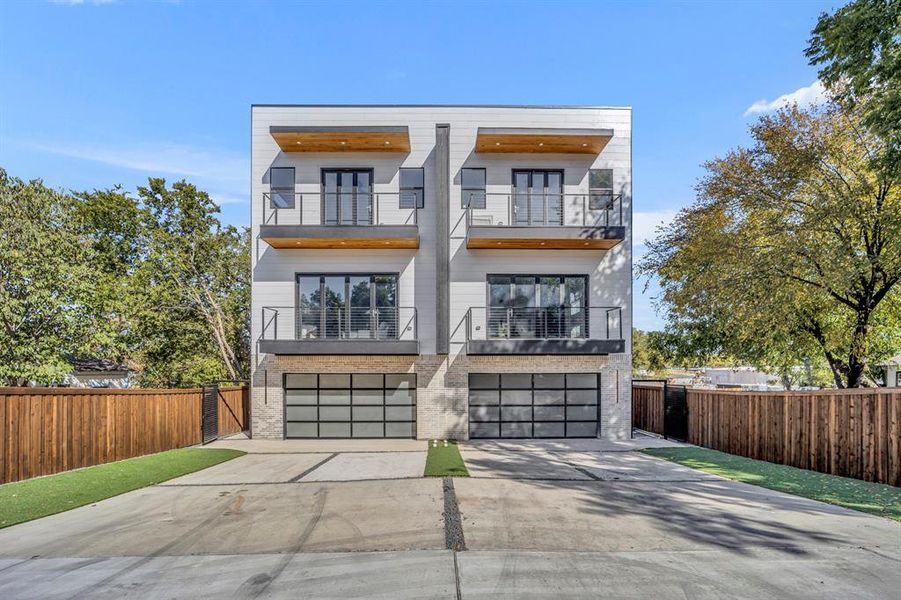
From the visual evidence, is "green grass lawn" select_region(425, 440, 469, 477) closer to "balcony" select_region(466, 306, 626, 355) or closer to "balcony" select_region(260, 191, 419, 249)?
"balcony" select_region(466, 306, 626, 355)

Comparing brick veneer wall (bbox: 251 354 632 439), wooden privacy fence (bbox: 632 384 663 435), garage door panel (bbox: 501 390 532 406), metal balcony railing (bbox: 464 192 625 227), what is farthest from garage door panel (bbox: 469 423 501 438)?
metal balcony railing (bbox: 464 192 625 227)

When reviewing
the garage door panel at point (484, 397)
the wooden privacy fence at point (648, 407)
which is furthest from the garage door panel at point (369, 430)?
the wooden privacy fence at point (648, 407)

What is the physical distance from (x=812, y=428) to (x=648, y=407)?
6594 mm

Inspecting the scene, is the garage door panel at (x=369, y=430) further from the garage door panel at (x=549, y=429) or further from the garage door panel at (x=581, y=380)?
the garage door panel at (x=581, y=380)

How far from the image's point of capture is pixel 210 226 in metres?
21.6

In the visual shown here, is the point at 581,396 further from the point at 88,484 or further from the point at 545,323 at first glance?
the point at 88,484

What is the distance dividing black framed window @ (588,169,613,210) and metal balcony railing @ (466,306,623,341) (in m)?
3.31

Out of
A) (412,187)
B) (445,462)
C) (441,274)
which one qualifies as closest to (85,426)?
(445,462)

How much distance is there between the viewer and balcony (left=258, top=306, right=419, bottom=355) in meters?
14.2

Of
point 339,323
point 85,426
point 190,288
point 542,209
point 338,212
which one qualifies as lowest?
point 85,426

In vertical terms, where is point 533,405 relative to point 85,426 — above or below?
below

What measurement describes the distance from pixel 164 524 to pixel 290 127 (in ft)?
37.7

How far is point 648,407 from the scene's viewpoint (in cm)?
1653

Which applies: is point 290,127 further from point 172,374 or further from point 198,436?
point 172,374
